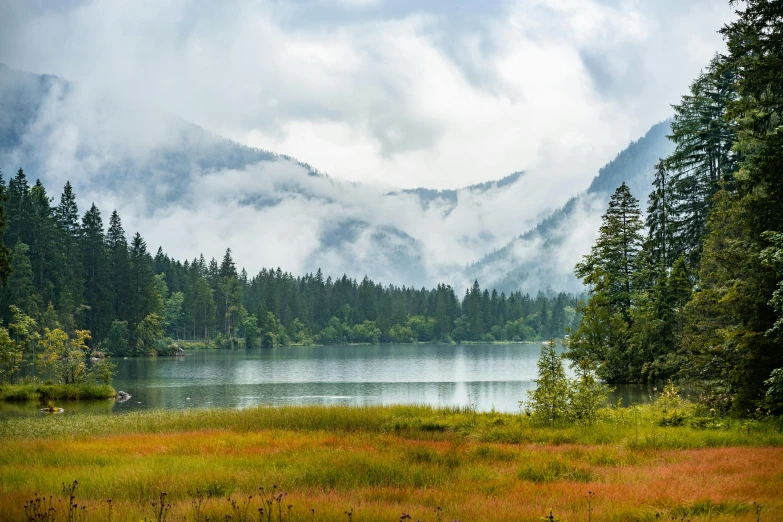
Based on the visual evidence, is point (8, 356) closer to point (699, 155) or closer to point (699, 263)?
point (699, 263)

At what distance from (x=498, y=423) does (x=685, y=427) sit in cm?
615

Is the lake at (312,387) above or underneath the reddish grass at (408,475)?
underneath

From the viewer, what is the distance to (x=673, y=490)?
10.6 metres

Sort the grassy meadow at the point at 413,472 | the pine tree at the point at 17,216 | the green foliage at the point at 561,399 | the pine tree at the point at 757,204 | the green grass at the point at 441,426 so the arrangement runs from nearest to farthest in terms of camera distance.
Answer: the grassy meadow at the point at 413,472, the green grass at the point at 441,426, the pine tree at the point at 757,204, the green foliage at the point at 561,399, the pine tree at the point at 17,216

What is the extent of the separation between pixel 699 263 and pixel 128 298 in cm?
9608

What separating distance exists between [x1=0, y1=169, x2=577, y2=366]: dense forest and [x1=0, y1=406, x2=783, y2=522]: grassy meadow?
26.4 m

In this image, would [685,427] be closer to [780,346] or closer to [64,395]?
[780,346]

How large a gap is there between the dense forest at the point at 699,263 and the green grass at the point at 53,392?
33841mm

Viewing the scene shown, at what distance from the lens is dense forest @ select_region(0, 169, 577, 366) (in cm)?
8688

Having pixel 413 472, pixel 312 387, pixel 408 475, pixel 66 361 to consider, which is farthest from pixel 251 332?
pixel 408 475

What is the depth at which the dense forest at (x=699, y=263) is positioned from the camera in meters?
18.7

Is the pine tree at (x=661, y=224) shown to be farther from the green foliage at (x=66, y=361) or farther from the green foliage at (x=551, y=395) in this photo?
the green foliage at (x=66, y=361)

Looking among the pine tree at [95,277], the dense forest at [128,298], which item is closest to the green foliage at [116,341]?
the dense forest at [128,298]

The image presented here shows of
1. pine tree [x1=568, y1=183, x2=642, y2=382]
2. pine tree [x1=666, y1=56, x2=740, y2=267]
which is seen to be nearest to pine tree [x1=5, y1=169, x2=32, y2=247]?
pine tree [x1=568, y1=183, x2=642, y2=382]
